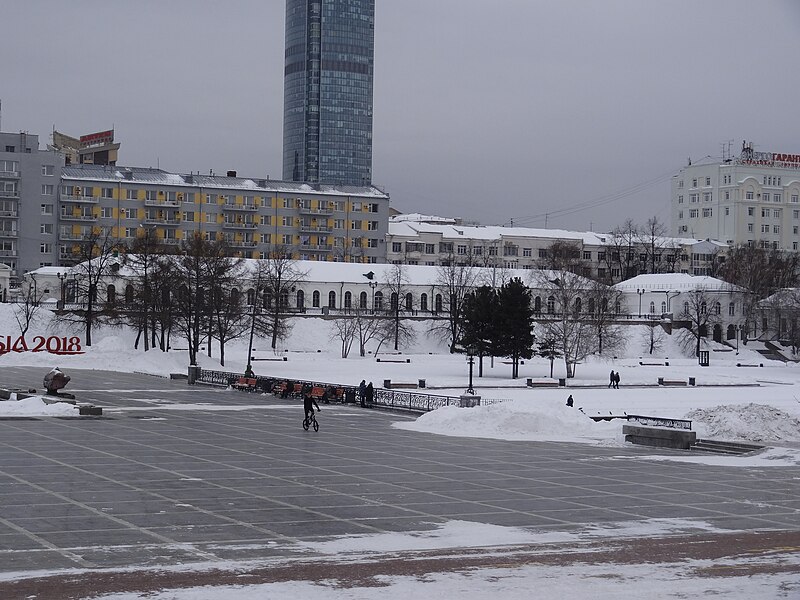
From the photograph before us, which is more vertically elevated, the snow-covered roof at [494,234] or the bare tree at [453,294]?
the snow-covered roof at [494,234]

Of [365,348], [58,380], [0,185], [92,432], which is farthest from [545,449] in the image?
[0,185]

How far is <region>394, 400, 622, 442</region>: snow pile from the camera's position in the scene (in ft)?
137

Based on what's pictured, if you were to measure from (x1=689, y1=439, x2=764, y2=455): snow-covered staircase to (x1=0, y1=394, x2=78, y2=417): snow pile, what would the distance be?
24.7 metres

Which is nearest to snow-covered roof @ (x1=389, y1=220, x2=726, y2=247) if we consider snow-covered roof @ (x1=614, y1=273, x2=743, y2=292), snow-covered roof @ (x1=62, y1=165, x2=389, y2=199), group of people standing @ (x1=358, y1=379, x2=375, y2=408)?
snow-covered roof @ (x1=62, y1=165, x2=389, y2=199)

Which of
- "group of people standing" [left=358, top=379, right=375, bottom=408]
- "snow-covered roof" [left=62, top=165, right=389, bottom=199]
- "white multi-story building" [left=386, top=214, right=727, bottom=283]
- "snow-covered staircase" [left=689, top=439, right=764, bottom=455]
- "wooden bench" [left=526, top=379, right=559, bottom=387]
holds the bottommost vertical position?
"snow-covered staircase" [left=689, top=439, right=764, bottom=455]

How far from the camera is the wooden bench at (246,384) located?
215 feet

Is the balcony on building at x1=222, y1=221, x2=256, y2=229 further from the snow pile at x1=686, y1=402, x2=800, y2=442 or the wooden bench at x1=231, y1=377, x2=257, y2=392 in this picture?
the snow pile at x1=686, y1=402, x2=800, y2=442

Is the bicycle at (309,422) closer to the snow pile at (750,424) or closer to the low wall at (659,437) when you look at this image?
the low wall at (659,437)

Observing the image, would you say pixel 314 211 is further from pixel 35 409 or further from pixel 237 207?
pixel 35 409

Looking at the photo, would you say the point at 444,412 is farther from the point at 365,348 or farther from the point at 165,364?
the point at 365,348

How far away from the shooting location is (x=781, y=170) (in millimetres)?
190000

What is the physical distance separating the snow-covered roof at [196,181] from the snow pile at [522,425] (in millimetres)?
109076

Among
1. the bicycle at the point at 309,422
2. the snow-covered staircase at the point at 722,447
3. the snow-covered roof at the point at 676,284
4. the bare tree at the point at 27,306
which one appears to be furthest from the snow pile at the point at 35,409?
the snow-covered roof at the point at 676,284

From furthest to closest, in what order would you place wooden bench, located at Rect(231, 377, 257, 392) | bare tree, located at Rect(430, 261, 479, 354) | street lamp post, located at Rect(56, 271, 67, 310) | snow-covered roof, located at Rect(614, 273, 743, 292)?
1. snow-covered roof, located at Rect(614, 273, 743, 292)
2. bare tree, located at Rect(430, 261, 479, 354)
3. street lamp post, located at Rect(56, 271, 67, 310)
4. wooden bench, located at Rect(231, 377, 257, 392)
